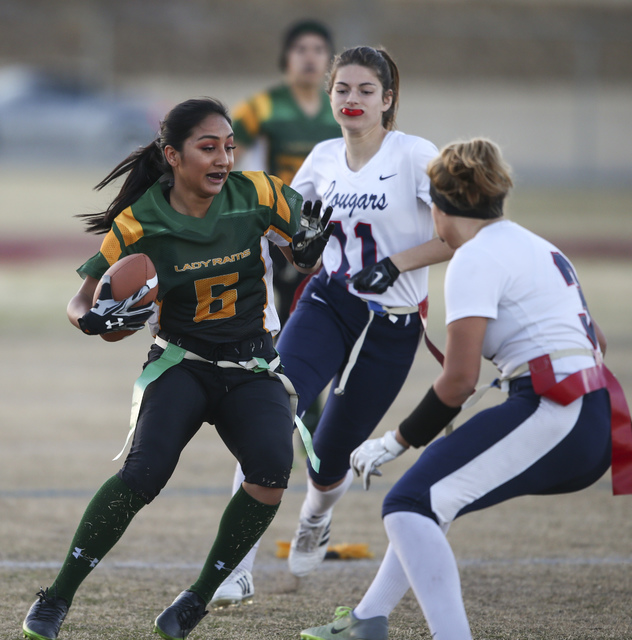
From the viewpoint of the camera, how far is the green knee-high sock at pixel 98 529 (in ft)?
11.1

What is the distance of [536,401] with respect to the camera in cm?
314

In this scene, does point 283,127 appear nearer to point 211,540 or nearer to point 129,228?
point 211,540

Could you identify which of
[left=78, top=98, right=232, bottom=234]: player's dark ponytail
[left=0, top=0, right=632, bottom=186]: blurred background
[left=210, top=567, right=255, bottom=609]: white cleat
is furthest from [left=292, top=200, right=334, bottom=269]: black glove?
[left=0, top=0, right=632, bottom=186]: blurred background

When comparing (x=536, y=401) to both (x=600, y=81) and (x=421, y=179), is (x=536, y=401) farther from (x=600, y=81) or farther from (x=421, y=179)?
(x=600, y=81)

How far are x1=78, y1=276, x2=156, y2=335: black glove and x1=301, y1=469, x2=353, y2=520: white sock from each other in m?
1.22

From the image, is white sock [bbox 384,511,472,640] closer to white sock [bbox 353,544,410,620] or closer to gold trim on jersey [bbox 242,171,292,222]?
white sock [bbox 353,544,410,620]

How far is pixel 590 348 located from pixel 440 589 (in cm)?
84

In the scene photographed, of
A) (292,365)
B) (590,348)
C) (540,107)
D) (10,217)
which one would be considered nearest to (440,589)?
(590,348)

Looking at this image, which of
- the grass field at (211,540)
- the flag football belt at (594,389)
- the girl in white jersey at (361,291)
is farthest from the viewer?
the girl in white jersey at (361,291)

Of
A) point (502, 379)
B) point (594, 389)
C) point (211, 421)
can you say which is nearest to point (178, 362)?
point (211, 421)

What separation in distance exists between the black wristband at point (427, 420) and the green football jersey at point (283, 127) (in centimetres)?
289

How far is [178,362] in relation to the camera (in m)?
3.58

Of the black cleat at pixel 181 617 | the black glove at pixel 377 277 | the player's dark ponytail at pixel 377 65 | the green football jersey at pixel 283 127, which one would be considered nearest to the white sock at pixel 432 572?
the black cleat at pixel 181 617

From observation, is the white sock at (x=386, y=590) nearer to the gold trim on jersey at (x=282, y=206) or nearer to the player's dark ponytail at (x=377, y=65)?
the gold trim on jersey at (x=282, y=206)
